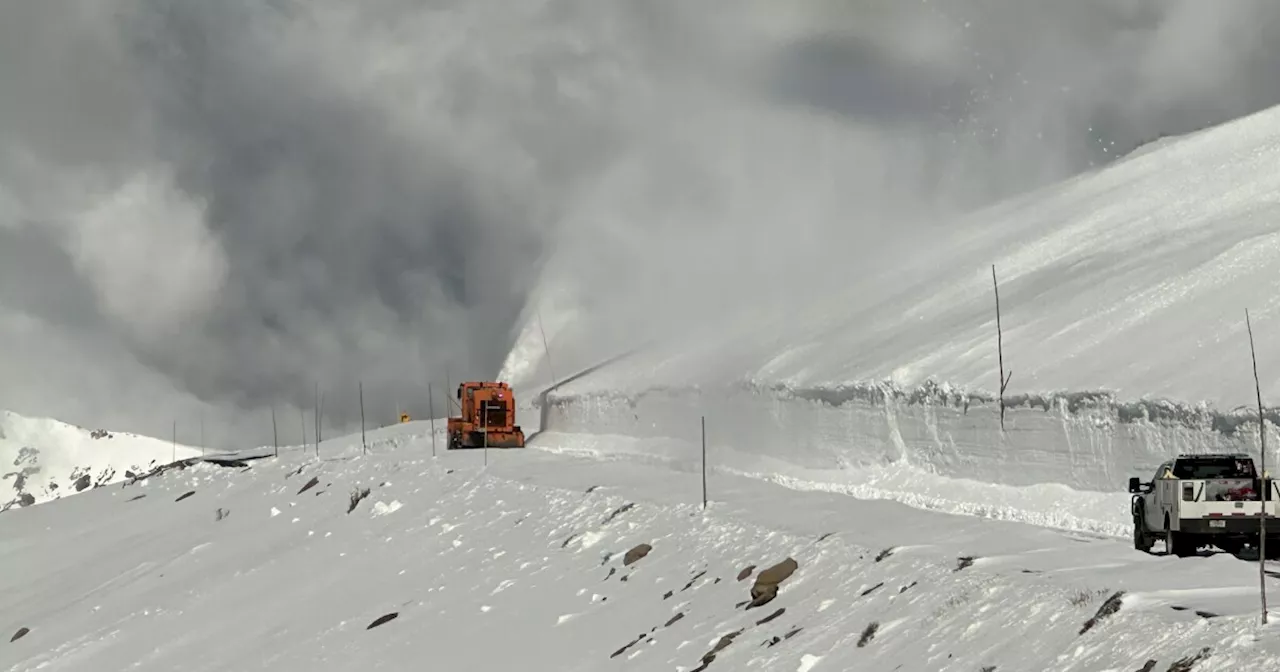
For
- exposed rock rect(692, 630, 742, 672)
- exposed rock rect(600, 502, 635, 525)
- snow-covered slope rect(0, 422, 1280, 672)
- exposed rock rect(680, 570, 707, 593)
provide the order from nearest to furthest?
snow-covered slope rect(0, 422, 1280, 672)
exposed rock rect(692, 630, 742, 672)
exposed rock rect(680, 570, 707, 593)
exposed rock rect(600, 502, 635, 525)

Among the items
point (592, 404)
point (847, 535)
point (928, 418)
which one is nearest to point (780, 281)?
point (592, 404)

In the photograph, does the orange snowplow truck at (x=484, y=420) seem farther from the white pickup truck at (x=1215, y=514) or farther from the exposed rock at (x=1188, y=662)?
the exposed rock at (x=1188, y=662)

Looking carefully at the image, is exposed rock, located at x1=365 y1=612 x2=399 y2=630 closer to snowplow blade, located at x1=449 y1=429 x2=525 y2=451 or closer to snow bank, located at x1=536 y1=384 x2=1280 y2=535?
snow bank, located at x1=536 y1=384 x2=1280 y2=535

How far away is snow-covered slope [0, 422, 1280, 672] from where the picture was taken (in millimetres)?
12984

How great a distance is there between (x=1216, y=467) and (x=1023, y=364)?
12345 millimetres

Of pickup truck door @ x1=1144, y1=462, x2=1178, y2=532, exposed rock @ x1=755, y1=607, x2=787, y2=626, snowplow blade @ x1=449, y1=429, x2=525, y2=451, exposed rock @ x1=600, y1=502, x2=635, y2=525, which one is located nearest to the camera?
exposed rock @ x1=755, y1=607, x2=787, y2=626

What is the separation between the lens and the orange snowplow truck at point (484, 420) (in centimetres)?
5828

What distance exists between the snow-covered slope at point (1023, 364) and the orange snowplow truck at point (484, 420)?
2899 millimetres

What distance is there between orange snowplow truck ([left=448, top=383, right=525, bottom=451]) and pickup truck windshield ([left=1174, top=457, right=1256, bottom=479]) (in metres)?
39.6

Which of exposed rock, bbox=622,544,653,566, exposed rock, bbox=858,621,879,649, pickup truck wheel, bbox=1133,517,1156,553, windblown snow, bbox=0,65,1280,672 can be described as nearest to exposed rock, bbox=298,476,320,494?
windblown snow, bbox=0,65,1280,672

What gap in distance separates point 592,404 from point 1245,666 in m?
48.7

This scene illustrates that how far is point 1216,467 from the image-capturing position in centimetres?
2086

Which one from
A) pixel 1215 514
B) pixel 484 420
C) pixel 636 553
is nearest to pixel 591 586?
pixel 636 553

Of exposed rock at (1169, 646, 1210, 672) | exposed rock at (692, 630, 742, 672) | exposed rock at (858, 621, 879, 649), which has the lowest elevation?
exposed rock at (692, 630, 742, 672)
